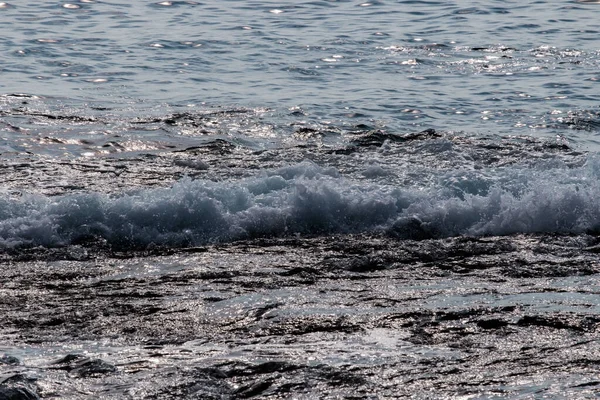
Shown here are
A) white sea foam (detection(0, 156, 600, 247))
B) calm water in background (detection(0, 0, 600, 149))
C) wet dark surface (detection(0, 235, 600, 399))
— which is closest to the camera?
wet dark surface (detection(0, 235, 600, 399))

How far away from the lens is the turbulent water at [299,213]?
4.48 m

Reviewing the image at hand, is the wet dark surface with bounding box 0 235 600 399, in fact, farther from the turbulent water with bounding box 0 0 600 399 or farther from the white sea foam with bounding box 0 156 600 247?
the white sea foam with bounding box 0 156 600 247

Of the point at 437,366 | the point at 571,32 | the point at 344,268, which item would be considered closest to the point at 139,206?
the point at 344,268

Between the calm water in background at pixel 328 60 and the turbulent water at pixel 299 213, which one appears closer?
the turbulent water at pixel 299 213

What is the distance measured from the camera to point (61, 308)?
546 centimetres

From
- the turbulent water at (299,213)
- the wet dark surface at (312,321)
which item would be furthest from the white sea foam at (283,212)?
the wet dark surface at (312,321)

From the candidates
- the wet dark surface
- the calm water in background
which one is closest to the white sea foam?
the wet dark surface

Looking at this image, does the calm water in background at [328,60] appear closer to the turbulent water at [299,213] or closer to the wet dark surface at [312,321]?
the turbulent water at [299,213]

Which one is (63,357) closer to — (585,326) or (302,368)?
(302,368)

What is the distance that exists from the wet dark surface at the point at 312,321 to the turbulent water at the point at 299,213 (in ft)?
0.06

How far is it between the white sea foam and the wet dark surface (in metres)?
0.26

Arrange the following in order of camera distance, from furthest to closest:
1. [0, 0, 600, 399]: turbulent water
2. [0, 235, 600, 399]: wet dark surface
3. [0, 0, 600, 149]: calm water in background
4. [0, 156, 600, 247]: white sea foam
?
[0, 0, 600, 149]: calm water in background → [0, 156, 600, 247]: white sea foam → [0, 0, 600, 399]: turbulent water → [0, 235, 600, 399]: wet dark surface

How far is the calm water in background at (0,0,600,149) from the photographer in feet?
36.4

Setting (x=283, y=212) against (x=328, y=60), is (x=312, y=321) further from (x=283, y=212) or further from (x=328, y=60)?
(x=328, y=60)
